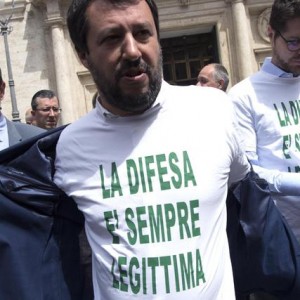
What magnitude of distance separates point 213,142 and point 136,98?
0.27 meters

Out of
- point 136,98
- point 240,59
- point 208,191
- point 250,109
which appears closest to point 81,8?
point 136,98

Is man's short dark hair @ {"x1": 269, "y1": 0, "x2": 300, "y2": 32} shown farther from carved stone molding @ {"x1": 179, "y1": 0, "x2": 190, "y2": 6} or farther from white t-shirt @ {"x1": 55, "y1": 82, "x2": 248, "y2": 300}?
carved stone molding @ {"x1": 179, "y1": 0, "x2": 190, "y2": 6}

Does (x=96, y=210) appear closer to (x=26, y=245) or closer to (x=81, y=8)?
(x=26, y=245)

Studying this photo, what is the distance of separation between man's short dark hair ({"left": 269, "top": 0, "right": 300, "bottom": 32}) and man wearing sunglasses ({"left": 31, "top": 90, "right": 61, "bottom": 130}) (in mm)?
3238

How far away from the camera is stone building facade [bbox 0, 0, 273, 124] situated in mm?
14680

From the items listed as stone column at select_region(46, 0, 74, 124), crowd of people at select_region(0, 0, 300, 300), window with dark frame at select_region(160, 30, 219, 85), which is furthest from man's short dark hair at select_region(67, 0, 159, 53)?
window with dark frame at select_region(160, 30, 219, 85)

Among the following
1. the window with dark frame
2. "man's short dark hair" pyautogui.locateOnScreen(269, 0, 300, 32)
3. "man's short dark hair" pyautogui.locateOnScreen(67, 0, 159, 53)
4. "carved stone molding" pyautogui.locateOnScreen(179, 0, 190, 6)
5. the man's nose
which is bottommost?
the man's nose

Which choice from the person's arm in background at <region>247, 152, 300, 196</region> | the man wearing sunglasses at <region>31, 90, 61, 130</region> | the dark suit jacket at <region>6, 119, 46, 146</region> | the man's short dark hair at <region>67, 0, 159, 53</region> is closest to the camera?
the man's short dark hair at <region>67, 0, 159, 53</region>

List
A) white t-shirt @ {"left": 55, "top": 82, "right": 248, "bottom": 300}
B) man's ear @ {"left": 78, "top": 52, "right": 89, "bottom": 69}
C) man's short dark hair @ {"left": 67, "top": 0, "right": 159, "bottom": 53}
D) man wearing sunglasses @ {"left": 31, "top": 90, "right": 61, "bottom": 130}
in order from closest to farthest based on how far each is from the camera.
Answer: white t-shirt @ {"left": 55, "top": 82, "right": 248, "bottom": 300} → man's short dark hair @ {"left": 67, "top": 0, "right": 159, "bottom": 53} → man's ear @ {"left": 78, "top": 52, "right": 89, "bottom": 69} → man wearing sunglasses @ {"left": 31, "top": 90, "right": 61, "bottom": 130}

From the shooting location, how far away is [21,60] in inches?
602

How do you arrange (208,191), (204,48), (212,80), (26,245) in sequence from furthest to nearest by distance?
(204,48) < (212,80) < (26,245) < (208,191)

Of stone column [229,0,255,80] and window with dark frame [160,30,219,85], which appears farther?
window with dark frame [160,30,219,85]

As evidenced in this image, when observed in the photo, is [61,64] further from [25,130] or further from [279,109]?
[279,109]

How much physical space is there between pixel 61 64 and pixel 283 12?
506 inches
